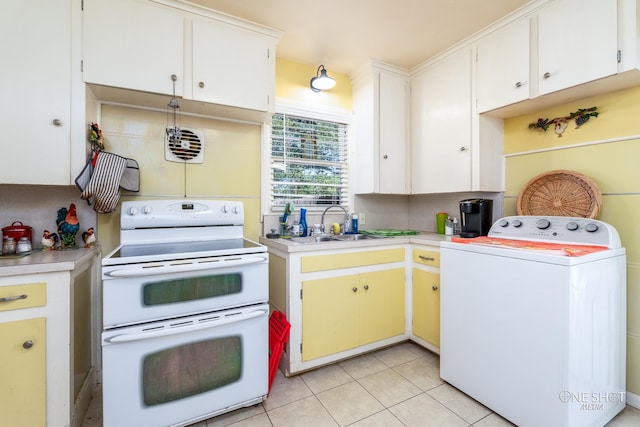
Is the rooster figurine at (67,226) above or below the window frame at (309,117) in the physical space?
below

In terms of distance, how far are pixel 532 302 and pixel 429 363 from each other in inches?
41.5

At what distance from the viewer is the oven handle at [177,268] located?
134 centimetres

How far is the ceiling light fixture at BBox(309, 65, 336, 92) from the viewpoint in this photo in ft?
8.10

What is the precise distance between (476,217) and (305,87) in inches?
72.7

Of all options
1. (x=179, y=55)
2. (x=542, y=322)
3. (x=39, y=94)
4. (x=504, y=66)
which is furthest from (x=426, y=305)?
(x=39, y=94)

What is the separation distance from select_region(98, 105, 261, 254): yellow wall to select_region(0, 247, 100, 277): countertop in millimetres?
452

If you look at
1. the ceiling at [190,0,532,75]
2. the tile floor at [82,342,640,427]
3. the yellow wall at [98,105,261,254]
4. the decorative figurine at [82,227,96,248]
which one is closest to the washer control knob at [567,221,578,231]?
the tile floor at [82,342,640,427]

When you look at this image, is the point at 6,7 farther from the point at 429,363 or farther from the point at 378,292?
the point at 429,363

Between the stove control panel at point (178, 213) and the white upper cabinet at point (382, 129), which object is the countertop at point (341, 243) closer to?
the stove control panel at point (178, 213)

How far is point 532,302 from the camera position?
143 centimetres

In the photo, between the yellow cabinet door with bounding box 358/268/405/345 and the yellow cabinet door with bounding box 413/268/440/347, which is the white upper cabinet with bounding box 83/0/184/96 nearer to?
the yellow cabinet door with bounding box 358/268/405/345

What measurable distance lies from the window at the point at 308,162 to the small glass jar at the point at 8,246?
1605 millimetres

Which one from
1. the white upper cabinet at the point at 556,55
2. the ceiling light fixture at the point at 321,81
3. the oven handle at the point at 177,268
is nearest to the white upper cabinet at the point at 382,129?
the ceiling light fixture at the point at 321,81

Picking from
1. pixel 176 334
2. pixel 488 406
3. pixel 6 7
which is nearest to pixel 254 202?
pixel 176 334
